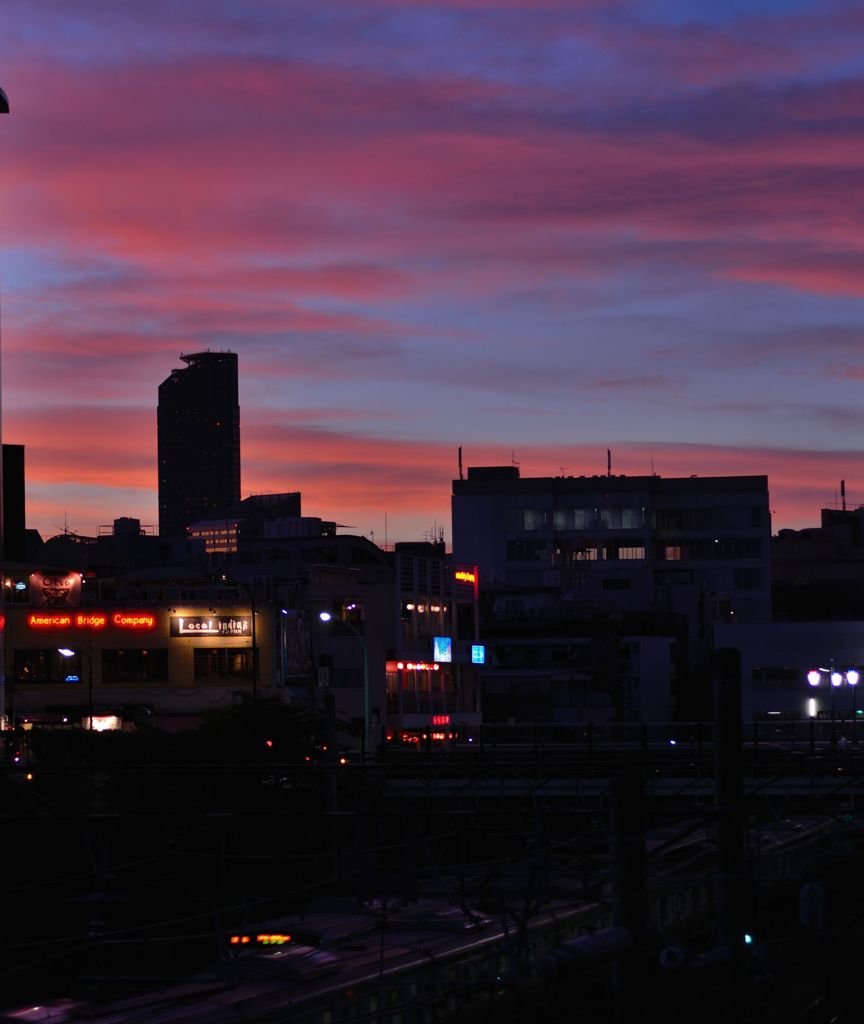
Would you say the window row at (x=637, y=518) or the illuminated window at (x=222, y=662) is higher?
the window row at (x=637, y=518)

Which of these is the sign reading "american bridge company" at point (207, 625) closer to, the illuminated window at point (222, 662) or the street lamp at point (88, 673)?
the illuminated window at point (222, 662)

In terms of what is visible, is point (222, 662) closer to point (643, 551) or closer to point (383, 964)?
point (383, 964)

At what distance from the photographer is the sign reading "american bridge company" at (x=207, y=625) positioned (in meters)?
85.4

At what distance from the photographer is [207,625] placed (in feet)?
281

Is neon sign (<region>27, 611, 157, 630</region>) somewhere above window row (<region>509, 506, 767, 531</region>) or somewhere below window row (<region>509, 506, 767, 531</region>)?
below

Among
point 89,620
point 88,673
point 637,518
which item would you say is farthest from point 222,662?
point 637,518

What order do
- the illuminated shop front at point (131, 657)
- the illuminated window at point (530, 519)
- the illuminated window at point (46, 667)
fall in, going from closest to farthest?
the illuminated shop front at point (131, 657)
the illuminated window at point (46, 667)
the illuminated window at point (530, 519)

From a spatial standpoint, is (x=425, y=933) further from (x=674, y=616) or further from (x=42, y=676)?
(x=674, y=616)

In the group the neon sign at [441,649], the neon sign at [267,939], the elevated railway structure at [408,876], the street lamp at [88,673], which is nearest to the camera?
the elevated railway structure at [408,876]

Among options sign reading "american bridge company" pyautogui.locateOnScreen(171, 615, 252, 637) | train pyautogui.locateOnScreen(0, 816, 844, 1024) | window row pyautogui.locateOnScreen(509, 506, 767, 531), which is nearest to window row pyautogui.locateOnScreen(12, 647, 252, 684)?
sign reading "american bridge company" pyautogui.locateOnScreen(171, 615, 252, 637)

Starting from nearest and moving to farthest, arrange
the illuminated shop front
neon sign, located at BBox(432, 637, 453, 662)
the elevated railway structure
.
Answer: the elevated railway structure
the illuminated shop front
neon sign, located at BBox(432, 637, 453, 662)

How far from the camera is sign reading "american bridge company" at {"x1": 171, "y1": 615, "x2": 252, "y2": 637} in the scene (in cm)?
8544

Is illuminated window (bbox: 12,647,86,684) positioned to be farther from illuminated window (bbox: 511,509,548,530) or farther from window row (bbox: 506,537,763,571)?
illuminated window (bbox: 511,509,548,530)

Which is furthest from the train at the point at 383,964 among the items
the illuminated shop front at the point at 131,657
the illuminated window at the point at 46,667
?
the illuminated window at the point at 46,667
